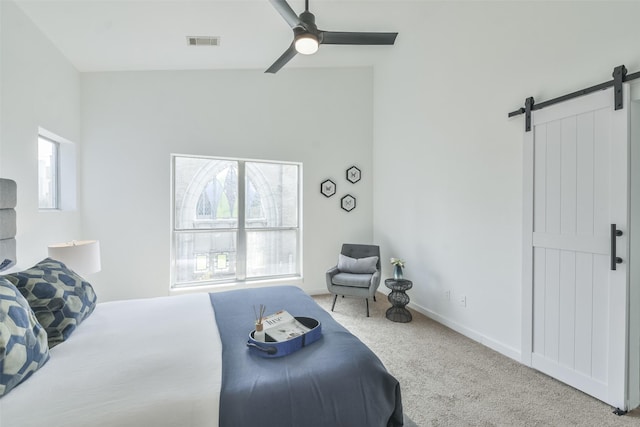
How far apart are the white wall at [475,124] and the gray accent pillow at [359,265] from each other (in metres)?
0.48

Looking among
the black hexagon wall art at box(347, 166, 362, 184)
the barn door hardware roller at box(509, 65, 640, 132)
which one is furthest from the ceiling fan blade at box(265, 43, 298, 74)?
the black hexagon wall art at box(347, 166, 362, 184)

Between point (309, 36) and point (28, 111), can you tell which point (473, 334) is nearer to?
point (309, 36)

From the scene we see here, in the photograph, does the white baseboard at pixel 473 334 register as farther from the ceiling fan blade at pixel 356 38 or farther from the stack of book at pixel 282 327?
the ceiling fan blade at pixel 356 38

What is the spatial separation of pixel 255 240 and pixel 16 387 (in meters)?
3.30

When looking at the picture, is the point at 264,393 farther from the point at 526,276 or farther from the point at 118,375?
the point at 526,276

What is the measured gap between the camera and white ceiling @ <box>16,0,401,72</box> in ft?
8.69

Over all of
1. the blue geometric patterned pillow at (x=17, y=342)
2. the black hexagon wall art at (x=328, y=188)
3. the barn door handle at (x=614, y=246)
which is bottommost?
the blue geometric patterned pillow at (x=17, y=342)

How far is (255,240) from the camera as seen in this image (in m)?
4.45

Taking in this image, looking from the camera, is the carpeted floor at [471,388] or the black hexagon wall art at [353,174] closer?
the carpeted floor at [471,388]

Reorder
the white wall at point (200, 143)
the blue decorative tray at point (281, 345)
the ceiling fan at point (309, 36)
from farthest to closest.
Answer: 1. the white wall at point (200, 143)
2. the ceiling fan at point (309, 36)
3. the blue decorative tray at point (281, 345)

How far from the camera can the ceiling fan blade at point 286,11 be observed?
1921 millimetres

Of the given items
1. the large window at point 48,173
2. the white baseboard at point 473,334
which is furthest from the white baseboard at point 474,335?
the large window at point 48,173

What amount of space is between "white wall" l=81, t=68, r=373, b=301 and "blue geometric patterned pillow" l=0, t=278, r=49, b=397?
8.24 feet

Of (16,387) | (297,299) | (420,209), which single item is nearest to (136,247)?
(297,299)
